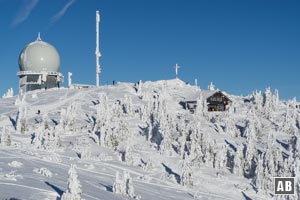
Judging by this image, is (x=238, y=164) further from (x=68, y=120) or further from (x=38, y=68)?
(x=38, y=68)

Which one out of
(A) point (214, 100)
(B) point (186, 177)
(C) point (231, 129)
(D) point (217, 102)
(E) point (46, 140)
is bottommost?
(B) point (186, 177)

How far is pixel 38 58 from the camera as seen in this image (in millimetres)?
94188

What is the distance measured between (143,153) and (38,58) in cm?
5171

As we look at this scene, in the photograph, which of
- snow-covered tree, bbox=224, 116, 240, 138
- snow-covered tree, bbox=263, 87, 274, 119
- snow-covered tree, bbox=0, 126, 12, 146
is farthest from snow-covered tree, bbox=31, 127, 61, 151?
snow-covered tree, bbox=263, 87, 274, 119

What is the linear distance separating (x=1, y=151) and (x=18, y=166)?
26.4 feet

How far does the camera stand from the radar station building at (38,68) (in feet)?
309

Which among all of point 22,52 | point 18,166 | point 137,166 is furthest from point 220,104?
point 18,166

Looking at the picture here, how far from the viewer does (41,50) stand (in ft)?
313

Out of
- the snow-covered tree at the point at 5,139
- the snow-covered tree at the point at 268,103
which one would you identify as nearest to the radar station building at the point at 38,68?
the snow-covered tree at the point at 268,103

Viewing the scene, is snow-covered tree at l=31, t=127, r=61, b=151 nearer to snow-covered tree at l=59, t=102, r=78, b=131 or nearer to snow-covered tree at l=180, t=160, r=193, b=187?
snow-covered tree at l=59, t=102, r=78, b=131

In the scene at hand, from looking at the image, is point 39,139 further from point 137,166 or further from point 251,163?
point 251,163

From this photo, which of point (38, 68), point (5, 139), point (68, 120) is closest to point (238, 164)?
point (68, 120)

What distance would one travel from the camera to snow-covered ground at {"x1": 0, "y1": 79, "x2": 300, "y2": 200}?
105 ft

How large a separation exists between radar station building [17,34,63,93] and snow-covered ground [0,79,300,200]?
71.1 feet
